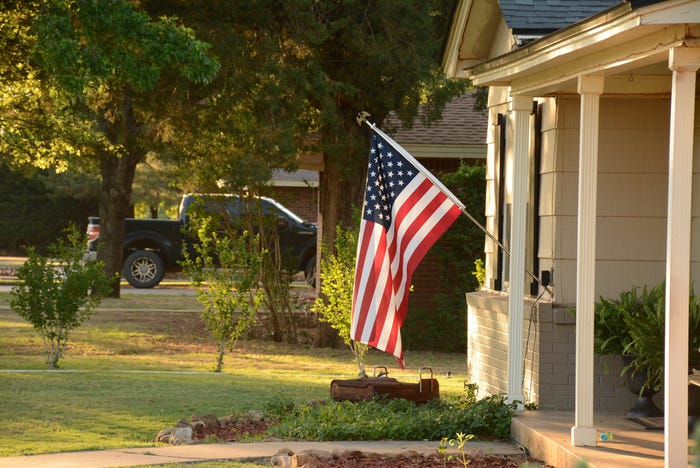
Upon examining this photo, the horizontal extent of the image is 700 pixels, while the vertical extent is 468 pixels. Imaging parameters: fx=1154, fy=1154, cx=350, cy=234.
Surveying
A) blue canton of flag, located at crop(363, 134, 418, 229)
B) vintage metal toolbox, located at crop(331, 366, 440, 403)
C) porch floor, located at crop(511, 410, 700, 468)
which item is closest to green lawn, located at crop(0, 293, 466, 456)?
vintage metal toolbox, located at crop(331, 366, 440, 403)

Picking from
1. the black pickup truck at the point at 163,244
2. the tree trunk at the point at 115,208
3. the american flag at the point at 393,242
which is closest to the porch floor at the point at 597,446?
the american flag at the point at 393,242

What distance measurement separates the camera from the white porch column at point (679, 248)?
653 centimetres

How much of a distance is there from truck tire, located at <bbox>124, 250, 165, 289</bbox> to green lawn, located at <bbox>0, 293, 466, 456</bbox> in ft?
21.6

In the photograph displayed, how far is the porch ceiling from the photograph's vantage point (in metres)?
6.45

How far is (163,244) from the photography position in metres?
Result: 29.6

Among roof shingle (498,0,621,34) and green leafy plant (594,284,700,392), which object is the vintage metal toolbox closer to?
green leafy plant (594,284,700,392)

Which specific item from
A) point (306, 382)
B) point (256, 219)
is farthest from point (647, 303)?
point (256, 219)

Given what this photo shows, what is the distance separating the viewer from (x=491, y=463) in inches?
324

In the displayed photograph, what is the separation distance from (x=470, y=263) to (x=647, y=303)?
9502mm

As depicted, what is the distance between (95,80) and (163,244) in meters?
16.1

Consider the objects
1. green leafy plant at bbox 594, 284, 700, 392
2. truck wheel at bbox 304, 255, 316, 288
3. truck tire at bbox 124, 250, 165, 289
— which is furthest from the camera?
truck tire at bbox 124, 250, 165, 289

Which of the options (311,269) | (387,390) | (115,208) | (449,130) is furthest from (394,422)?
(115,208)

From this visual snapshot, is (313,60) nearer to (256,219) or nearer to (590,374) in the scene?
(256,219)

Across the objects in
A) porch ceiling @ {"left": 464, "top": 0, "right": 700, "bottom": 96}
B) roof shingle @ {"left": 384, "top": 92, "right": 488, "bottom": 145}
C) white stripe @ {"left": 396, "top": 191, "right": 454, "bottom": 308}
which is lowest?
white stripe @ {"left": 396, "top": 191, "right": 454, "bottom": 308}
